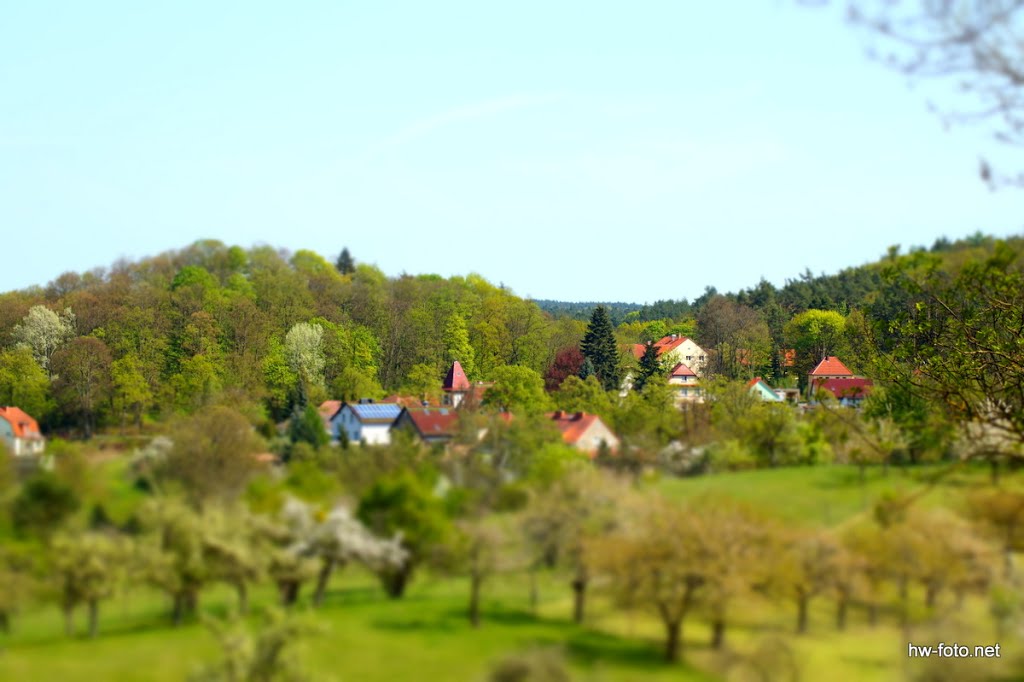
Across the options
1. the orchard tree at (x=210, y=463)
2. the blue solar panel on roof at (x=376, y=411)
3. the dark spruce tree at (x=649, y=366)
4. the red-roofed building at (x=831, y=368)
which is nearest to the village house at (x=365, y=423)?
the blue solar panel on roof at (x=376, y=411)

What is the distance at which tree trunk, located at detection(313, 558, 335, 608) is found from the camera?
250 inches

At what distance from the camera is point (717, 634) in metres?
6.36

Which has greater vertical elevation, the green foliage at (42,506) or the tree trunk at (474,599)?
the green foliage at (42,506)

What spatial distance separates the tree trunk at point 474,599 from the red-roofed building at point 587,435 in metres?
1.83

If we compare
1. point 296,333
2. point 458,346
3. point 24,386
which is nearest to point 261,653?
point 24,386

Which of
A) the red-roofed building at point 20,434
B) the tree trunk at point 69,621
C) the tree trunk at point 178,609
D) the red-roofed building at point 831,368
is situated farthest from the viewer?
the red-roofed building at point 831,368

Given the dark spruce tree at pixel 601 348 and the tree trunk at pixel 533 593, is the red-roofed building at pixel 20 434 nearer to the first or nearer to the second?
the tree trunk at pixel 533 593

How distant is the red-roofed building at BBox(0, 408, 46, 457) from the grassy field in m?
0.80

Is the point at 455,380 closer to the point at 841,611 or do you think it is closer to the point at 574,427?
the point at 574,427

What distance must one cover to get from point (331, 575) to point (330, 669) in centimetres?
64

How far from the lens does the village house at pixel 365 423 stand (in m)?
8.89

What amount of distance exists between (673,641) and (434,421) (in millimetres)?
3329

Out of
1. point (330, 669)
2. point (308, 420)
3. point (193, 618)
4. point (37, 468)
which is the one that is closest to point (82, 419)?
point (308, 420)

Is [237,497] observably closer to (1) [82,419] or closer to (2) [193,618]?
(2) [193,618]
